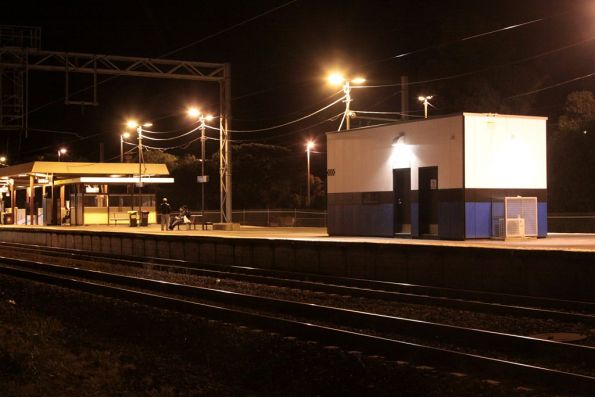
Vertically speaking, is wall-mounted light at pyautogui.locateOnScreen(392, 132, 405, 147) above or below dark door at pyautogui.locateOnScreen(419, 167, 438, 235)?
above

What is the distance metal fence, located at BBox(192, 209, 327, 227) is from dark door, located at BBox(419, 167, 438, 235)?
2207 cm

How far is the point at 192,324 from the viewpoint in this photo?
12.4 metres

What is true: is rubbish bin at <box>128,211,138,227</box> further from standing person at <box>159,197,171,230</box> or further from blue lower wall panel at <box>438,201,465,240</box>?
blue lower wall panel at <box>438,201,465,240</box>

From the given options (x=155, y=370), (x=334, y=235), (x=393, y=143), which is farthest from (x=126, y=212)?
(x=155, y=370)

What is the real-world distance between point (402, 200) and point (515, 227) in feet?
14.3

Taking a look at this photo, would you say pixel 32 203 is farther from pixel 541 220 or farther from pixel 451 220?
pixel 541 220

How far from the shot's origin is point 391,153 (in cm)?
2656

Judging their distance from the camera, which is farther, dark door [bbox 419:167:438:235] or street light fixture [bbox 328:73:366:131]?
street light fixture [bbox 328:73:366:131]

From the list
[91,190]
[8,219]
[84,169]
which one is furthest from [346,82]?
[8,219]

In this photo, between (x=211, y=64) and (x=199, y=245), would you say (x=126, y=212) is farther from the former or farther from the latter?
(x=199, y=245)

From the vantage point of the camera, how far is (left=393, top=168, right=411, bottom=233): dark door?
26.6 metres

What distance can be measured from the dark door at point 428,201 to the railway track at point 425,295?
7233mm

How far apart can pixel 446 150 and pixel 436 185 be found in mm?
1220

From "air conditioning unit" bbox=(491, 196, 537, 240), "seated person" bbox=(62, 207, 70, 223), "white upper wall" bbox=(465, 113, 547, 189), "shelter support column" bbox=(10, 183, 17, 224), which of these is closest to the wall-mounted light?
"white upper wall" bbox=(465, 113, 547, 189)
